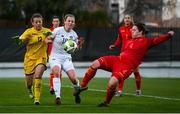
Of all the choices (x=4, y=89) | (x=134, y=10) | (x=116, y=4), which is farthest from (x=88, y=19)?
(x=4, y=89)

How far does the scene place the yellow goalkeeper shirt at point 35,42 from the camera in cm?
1770

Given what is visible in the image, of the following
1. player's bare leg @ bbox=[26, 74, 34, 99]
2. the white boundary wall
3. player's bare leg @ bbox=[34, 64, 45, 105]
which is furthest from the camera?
the white boundary wall

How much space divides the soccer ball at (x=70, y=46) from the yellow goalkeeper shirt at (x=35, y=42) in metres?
0.65

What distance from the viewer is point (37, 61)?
1777 cm

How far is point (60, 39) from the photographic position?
17453 mm

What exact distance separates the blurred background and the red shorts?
16681mm

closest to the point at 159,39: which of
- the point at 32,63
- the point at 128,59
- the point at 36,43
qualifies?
the point at 128,59

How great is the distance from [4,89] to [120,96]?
402 cm

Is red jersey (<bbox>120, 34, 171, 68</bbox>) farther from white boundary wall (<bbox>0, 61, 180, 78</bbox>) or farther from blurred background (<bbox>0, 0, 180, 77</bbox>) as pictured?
white boundary wall (<bbox>0, 61, 180, 78</bbox>)

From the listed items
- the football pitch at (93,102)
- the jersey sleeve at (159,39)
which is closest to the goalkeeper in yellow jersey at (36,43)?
the football pitch at (93,102)

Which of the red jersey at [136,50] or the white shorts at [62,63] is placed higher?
the red jersey at [136,50]

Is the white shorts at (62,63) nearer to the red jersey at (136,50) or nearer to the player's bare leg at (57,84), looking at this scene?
the player's bare leg at (57,84)

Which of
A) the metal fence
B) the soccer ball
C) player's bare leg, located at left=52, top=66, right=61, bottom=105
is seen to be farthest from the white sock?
the metal fence

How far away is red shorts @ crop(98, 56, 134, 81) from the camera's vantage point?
53.4 feet
